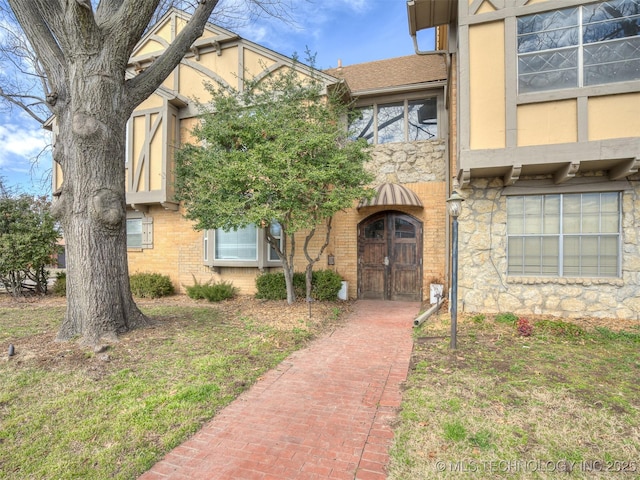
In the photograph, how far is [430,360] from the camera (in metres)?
5.00

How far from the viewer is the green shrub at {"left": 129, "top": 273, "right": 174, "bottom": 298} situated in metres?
10.5

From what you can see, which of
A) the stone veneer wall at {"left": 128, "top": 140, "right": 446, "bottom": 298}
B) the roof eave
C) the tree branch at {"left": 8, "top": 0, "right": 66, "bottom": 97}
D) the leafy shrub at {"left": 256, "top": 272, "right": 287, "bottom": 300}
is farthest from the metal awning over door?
the tree branch at {"left": 8, "top": 0, "right": 66, "bottom": 97}

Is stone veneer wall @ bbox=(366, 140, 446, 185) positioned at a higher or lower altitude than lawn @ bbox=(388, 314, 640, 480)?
higher

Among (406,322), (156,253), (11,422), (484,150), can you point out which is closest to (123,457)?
(11,422)

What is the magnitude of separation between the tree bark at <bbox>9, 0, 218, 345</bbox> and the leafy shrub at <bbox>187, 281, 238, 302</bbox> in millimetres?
3766

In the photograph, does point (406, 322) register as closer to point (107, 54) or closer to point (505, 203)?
point (505, 203)

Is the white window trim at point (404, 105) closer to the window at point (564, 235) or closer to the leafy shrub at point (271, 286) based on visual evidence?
the window at point (564, 235)

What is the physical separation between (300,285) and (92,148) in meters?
5.66

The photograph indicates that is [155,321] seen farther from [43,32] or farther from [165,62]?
[43,32]

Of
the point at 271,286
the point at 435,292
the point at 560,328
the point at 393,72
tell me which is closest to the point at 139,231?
the point at 271,286

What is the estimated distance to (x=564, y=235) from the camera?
680cm

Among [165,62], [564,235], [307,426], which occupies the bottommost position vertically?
[307,426]

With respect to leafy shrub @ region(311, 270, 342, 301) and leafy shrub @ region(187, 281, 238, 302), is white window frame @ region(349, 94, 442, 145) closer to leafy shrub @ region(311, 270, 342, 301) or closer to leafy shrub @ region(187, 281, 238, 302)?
leafy shrub @ region(311, 270, 342, 301)

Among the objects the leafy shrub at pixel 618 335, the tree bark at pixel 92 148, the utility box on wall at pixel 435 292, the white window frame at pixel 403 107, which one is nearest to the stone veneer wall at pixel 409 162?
the white window frame at pixel 403 107
